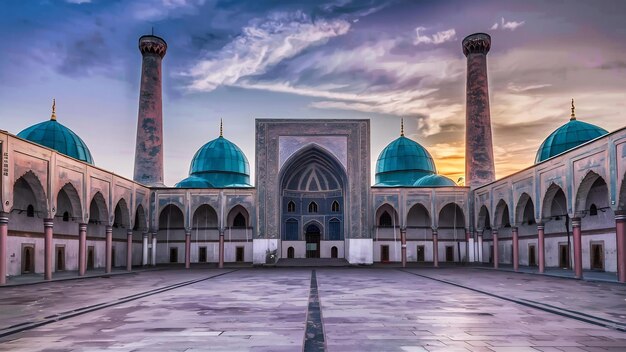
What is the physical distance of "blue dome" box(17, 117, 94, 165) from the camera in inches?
1102

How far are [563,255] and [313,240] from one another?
55.6ft

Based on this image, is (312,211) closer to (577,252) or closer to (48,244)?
(48,244)

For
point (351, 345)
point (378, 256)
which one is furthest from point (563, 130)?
point (351, 345)

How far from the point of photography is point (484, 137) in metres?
32.8

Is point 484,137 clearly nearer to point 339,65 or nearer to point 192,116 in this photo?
point 339,65

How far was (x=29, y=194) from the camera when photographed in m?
22.1

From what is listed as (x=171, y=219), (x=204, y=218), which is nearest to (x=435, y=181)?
(x=204, y=218)

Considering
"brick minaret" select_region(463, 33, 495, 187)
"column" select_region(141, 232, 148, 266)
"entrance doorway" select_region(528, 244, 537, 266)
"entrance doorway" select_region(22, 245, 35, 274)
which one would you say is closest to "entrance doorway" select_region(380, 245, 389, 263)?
"brick minaret" select_region(463, 33, 495, 187)

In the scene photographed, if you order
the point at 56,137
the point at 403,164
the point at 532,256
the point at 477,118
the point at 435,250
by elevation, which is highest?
the point at 477,118

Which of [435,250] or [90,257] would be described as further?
[435,250]

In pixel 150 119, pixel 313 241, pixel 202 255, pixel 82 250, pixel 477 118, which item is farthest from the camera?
pixel 313 241

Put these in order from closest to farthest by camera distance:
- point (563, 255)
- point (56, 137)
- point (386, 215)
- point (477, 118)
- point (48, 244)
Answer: point (48, 244) → point (563, 255) → point (56, 137) → point (477, 118) → point (386, 215)

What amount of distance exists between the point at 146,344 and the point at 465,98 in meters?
31.1

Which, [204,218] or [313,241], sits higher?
[204,218]
